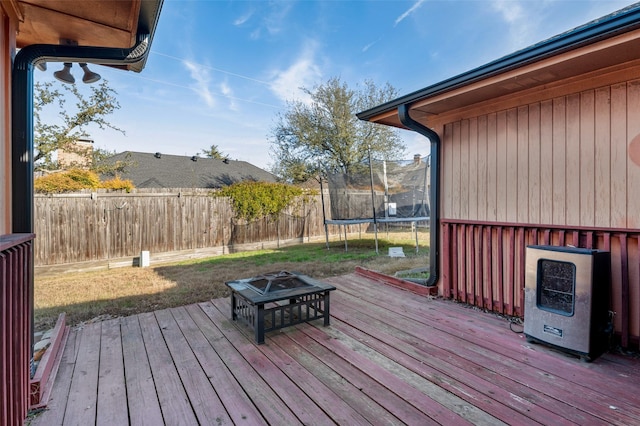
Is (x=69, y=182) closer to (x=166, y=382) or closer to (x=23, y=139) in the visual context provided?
(x=23, y=139)

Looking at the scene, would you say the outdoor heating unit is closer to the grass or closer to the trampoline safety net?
the grass

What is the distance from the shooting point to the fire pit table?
2443 millimetres

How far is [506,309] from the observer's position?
3010 mm

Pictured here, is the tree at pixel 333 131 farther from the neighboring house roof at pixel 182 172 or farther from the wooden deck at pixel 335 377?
the wooden deck at pixel 335 377

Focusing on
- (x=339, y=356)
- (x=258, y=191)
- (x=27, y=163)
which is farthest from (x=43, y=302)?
(x=258, y=191)

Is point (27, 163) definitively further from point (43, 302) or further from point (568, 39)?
point (568, 39)

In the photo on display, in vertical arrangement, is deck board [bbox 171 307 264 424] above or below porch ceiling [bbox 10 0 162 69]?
below

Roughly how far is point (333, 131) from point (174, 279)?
10255mm

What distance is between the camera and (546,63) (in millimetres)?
2191

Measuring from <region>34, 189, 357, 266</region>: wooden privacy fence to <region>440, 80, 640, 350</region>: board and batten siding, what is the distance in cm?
552

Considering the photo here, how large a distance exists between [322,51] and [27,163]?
38.4 ft

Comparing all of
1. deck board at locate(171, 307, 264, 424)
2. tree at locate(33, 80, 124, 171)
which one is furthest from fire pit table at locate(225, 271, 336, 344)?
tree at locate(33, 80, 124, 171)

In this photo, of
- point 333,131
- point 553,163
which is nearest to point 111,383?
point 553,163

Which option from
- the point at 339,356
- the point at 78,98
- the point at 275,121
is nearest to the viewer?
the point at 339,356
